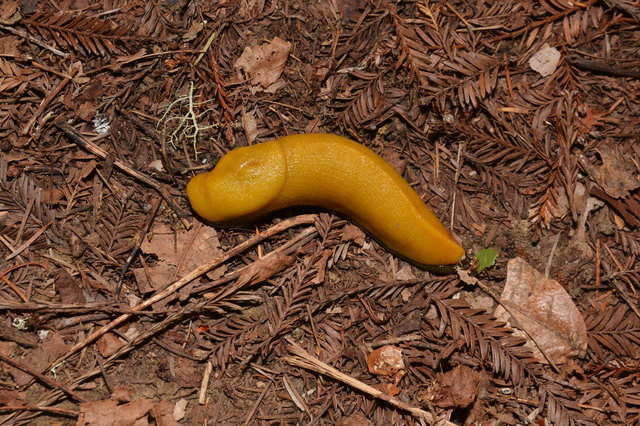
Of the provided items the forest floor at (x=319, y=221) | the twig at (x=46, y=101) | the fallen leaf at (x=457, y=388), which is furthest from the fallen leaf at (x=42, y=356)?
the fallen leaf at (x=457, y=388)

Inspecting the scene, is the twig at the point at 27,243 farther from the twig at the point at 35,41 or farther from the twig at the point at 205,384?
the twig at the point at 205,384

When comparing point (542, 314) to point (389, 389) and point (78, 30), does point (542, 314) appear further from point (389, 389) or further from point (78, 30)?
point (78, 30)

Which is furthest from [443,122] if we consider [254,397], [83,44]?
[83,44]

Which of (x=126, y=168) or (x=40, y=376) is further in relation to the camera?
(x=126, y=168)

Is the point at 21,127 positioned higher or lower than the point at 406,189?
higher

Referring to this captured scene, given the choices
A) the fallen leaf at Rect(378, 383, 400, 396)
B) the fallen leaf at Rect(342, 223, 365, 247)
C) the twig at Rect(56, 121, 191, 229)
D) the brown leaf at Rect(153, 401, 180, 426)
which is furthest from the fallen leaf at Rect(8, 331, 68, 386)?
the fallen leaf at Rect(378, 383, 400, 396)

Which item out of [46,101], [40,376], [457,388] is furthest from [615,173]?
[40,376]

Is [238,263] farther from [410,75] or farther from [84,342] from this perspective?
[410,75]
